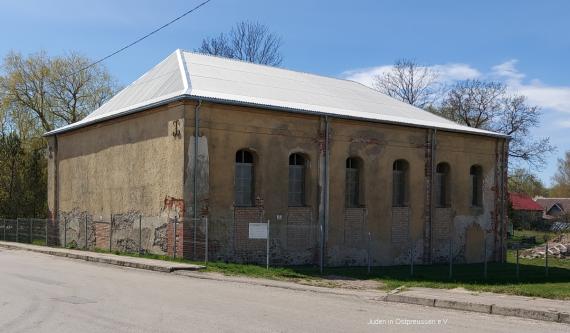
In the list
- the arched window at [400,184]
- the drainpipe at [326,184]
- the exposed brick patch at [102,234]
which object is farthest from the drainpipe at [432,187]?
the exposed brick patch at [102,234]

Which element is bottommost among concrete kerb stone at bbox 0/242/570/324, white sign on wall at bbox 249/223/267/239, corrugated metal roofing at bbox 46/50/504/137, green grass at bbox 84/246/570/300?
green grass at bbox 84/246/570/300

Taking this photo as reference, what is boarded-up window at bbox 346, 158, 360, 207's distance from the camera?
2616 centimetres

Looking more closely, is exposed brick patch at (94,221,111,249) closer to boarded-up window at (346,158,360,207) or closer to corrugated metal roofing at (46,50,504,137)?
corrugated metal roofing at (46,50,504,137)

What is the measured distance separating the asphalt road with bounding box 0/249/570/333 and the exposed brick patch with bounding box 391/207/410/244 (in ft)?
43.5

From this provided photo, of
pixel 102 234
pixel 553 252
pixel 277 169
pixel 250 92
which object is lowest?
pixel 553 252

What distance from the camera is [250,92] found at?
24469mm

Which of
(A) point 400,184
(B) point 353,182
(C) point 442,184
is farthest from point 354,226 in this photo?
(C) point 442,184

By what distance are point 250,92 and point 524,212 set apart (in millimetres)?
67451

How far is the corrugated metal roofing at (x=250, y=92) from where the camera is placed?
76.5 feet

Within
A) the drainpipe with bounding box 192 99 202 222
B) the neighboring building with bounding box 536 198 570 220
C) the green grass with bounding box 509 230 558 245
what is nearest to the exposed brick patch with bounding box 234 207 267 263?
the drainpipe with bounding box 192 99 202 222

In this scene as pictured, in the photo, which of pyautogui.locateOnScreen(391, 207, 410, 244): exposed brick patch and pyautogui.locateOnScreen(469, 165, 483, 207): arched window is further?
pyautogui.locateOnScreen(469, 165, 483, 207): arched window

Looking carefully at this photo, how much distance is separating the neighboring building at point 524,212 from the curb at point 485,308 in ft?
218

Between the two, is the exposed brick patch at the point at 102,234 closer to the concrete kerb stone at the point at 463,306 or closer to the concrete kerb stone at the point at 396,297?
the concrete kerb stone at the point at 396,297

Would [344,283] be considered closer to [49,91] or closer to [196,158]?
[196,158]
